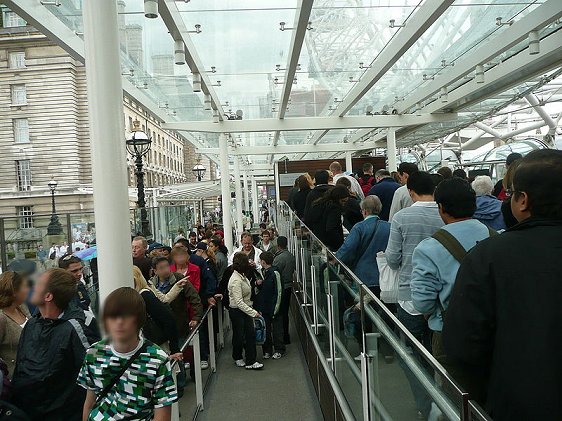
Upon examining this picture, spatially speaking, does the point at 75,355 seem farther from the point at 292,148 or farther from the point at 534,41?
the point at 292,148

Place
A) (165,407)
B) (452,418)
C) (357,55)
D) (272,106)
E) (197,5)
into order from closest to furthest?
A: (452,418)
(165,407)
(197,5)
(357,55)
(272,106)

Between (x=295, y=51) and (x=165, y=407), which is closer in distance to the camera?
(x=165, y=407)

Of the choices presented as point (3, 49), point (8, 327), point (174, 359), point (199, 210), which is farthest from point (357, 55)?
point (3, 49)

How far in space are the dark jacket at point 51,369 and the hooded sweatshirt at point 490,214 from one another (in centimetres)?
341

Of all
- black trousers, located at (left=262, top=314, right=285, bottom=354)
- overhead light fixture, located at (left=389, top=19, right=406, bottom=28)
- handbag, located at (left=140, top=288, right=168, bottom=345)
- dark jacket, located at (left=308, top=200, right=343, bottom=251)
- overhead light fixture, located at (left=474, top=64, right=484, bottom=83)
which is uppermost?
overhead light fixture, located at (left=389, top=19, right=406, bottom=28)

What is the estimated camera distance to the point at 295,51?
876cm

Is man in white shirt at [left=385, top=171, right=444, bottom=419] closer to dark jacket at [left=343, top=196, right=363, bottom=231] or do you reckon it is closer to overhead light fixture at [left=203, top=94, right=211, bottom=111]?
dark jacket at [left=343, top=196, right=363, bottom=231]

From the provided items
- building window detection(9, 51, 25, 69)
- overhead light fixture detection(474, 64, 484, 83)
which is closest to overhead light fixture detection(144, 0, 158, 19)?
overhead light fixture detection(474, 64, 484, 83)

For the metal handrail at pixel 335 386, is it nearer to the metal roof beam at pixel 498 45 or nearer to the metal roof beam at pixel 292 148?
the metal roof beam at pixel 498 45

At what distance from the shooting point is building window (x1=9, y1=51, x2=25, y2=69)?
157 ft

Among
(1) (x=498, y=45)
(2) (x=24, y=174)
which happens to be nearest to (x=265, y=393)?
(1) (x=498, y=45)

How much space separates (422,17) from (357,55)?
270 cm

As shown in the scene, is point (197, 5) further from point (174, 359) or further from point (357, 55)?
point (174, 359)

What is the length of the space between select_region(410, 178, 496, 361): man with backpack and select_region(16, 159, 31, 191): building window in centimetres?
4909
